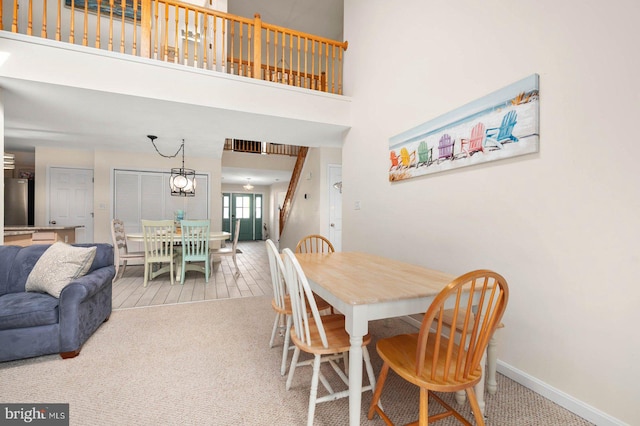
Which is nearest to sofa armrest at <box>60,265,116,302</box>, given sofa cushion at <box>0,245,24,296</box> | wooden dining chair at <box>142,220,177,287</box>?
sofa cushion at <box>0,245,24,296</box>

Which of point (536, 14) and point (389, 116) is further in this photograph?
point (389, 116)

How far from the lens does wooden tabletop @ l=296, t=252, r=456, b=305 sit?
130 centimetres

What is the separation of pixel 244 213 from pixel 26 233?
6817 mm

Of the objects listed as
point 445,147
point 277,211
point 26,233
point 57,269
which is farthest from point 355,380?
point 277,211

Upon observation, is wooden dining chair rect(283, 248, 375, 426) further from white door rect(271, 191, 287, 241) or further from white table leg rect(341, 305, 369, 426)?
white door rect(271, 191, 287, 241)

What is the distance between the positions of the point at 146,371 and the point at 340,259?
1574 mm

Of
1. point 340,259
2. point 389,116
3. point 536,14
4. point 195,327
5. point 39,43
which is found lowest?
point 195,327

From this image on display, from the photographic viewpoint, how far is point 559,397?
1.60 metres

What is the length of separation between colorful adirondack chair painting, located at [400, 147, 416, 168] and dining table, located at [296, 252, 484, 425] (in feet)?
3.73

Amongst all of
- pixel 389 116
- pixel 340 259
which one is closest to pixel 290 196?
pixel 389 116

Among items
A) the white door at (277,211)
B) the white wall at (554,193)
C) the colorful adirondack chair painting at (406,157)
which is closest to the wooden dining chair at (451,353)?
the white wall at (554,193)

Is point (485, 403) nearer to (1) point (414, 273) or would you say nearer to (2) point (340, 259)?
(1) point (414, 273)

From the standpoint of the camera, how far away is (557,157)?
1605mm

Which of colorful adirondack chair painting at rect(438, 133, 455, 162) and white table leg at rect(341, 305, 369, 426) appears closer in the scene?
white table leg at rect(341, 305, 369, 426)
